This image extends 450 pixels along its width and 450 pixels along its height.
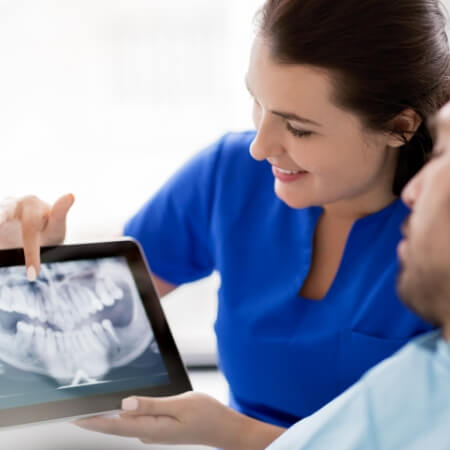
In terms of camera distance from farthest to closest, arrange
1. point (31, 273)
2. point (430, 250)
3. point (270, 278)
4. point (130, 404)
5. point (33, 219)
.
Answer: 1. point (270, 278)
2. point (33, 219)
3. point (31, 273)
4. point (130, 404)
5. point (430, 250)

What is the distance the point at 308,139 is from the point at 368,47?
0.16 metres

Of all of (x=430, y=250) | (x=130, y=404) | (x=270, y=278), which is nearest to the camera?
(x=430, y=250)

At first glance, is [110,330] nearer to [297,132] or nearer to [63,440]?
[63,440]

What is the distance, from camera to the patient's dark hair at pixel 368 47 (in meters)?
0.97

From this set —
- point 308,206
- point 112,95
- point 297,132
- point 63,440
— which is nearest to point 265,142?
point 297,132

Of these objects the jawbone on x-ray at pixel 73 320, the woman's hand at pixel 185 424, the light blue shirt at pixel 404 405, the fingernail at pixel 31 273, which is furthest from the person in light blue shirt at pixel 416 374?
the fingernail at pixel 31 273

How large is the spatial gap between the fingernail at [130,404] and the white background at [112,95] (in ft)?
3.10

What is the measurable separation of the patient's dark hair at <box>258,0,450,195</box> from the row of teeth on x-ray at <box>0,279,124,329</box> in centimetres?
43

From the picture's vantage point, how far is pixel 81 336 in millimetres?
962

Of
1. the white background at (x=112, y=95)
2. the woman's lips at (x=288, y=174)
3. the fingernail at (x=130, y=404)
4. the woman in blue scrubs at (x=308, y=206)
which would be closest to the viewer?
the fingernail at (x=130, y=404)

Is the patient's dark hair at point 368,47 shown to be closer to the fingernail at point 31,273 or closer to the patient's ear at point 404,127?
the patient's ear at point 404,127

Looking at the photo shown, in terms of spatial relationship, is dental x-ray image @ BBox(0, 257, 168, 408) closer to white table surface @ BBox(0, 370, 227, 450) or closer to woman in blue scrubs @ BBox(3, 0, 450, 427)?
woman in blue scrubs @ BBox(3, 0, 450, 427)

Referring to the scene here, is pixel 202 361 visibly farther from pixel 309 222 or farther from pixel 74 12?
pixel 74 12

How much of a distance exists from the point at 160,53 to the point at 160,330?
1.03 metres
